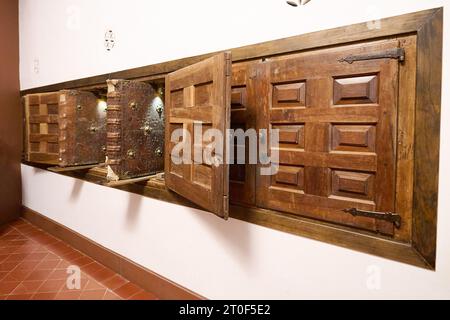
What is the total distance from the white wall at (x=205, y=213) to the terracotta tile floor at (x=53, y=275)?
10.5 inches

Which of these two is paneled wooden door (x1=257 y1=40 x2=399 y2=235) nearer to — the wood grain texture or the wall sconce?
the wall sconce

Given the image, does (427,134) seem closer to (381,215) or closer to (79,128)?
(381,215)

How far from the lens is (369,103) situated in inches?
60.7

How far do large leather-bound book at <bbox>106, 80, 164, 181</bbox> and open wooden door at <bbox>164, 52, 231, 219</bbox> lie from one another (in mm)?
449

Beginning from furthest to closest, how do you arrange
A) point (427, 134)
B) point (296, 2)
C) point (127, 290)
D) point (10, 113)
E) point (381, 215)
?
point (10, 113) < point (127, 290) < point (296, 2) < point (381, 215) < point (427, 134)

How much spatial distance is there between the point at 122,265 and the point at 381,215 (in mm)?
2455

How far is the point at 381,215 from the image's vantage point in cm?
154

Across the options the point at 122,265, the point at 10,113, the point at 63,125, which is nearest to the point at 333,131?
Result: the point at 122,265

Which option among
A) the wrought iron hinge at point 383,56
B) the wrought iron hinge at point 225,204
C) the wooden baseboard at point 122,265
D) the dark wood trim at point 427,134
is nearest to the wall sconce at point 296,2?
the wrought iron hinge at point 383,56

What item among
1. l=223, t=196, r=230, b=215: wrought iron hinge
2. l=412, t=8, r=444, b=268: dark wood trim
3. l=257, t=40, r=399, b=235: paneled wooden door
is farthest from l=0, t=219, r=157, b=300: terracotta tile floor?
l=412, t=8, r=444, b=268: dark wood trim

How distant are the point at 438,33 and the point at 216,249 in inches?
72.3

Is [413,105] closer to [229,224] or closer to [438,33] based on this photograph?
[438,33]

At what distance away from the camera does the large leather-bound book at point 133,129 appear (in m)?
2.53

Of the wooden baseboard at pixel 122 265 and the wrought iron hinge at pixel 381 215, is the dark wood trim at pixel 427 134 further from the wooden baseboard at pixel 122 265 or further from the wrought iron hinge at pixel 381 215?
the wooden baseboard at pixel 122 265
